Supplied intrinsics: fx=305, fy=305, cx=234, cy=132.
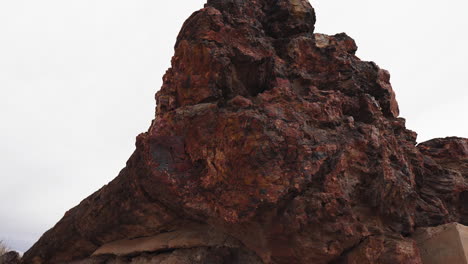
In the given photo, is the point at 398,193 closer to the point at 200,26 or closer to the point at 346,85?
the point at 346,85

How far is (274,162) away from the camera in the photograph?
450 cm

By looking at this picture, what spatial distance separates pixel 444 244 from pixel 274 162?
121 inches

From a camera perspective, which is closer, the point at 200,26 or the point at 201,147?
the point at 201,147

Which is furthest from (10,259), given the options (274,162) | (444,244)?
(444,244)

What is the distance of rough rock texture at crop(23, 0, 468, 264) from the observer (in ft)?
14.7

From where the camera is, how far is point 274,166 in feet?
14.7

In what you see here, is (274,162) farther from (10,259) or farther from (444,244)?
(10,259)

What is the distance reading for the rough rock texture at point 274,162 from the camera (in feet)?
14.7

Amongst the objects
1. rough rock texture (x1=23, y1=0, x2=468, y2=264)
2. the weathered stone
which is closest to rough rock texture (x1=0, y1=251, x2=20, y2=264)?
rough rock texture (x1=23, y1=0, x2=468, y2=264)

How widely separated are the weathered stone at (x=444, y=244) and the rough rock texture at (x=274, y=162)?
0.93ft

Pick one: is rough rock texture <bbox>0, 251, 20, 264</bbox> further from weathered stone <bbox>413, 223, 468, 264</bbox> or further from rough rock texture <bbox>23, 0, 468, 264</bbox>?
weathered stone <bbox>413, 223, 468, 264</bbox>

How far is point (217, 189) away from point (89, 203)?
13.1 ft

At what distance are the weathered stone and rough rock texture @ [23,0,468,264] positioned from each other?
0.28 meters

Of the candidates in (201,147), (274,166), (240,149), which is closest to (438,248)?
(274,166)
